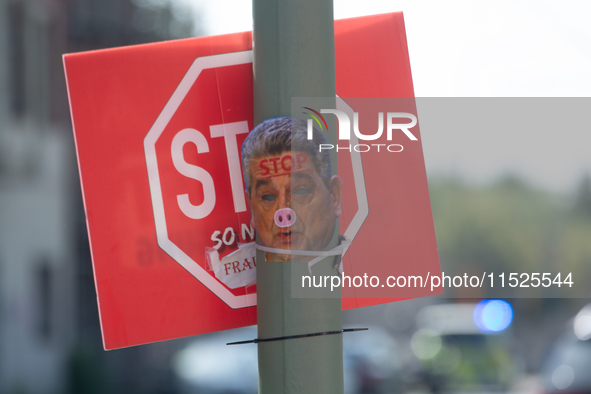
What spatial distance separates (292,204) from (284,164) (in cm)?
13

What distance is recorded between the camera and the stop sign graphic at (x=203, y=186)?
219 centimetres

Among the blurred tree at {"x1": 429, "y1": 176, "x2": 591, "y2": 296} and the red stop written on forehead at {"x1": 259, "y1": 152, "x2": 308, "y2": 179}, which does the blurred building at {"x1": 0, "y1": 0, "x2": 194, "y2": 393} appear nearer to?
the red stop written on forehead at {"x1": 259, "y1": 152, "x2": 308, "y2": 179}

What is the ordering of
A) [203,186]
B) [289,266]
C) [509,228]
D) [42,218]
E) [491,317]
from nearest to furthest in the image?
[289,266] < [203,186] < [42,218] < [491,317] < [509,228]

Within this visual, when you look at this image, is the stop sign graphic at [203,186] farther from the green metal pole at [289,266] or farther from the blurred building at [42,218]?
the blurred building at [42,218]

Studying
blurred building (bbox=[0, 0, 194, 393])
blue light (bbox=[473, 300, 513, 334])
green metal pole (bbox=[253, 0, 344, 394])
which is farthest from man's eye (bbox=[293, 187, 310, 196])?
blue light (bbox=[473, 300, 513, 334])

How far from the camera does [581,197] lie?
169 feet

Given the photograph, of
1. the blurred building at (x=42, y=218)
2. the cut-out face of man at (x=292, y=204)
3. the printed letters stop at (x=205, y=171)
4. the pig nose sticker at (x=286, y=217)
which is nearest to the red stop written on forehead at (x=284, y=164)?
the cut-out face of man at (x=292, y=204)

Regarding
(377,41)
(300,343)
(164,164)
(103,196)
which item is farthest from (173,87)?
(300,343)

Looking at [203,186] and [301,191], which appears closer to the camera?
[301,191]

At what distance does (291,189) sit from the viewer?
1961mm

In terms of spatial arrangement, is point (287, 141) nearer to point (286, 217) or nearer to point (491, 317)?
point (286, 217)

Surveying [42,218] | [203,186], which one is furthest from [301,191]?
[42,218]

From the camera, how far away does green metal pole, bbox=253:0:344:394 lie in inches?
73.4

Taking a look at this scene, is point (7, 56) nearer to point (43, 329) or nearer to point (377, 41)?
point (43, 329)
